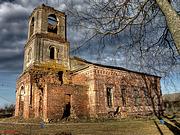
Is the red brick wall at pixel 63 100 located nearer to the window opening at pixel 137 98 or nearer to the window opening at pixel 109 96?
the window opening at pixel 109 96

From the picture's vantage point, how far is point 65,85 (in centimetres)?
1886

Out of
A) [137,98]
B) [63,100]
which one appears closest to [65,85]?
[63,100]

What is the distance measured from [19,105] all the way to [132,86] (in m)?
14.0

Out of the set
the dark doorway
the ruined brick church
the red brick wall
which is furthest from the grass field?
the dark doorway

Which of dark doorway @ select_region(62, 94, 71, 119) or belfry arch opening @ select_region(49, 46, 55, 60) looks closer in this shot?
dark doorway @ select_region(62, 94, 71, 119)

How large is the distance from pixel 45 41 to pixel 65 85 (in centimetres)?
828

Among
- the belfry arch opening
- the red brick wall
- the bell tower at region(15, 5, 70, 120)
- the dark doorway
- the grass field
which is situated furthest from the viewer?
the belfry arch opening

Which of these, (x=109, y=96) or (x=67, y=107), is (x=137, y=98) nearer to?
(x=109, y=96)

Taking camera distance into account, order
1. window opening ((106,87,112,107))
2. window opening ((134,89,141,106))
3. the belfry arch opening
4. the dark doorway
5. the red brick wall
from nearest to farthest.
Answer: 1. the red brick wall
2. the dark doorway
3. window opening ((106,87,112,107))
4. window opening ((134,89,141,106))
5. the belfry arch opening

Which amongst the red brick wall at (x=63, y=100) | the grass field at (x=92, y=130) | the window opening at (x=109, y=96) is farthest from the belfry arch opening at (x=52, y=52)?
the grass field at (x=92, y=130)

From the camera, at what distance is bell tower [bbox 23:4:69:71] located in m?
23.8

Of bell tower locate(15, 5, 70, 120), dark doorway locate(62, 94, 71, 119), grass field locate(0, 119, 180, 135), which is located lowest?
grass field locate(0, 119, 180, 135)

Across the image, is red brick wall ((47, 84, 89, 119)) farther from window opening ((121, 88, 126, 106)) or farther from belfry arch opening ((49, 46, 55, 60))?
belfry arch opening ((49, 46, 55, 60))

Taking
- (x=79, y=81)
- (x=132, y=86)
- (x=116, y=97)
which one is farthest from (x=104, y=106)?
(x=132, y=86)
